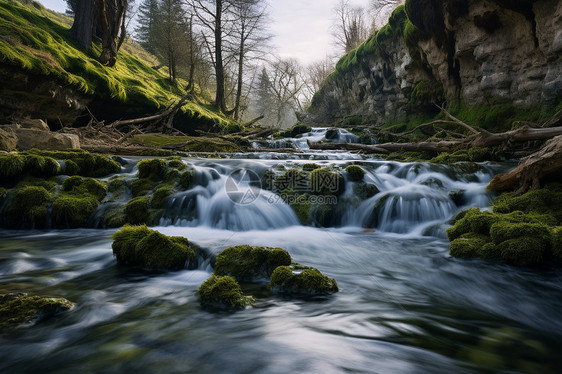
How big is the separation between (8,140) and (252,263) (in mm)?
6984

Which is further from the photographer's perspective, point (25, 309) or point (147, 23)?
point (147, 23)

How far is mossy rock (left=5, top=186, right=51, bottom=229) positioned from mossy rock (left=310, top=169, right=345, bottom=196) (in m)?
4.91

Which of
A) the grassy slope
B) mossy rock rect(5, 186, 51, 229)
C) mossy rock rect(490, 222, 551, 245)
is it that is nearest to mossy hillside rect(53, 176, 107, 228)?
mossy rock rect(5, 186, 51, 229)

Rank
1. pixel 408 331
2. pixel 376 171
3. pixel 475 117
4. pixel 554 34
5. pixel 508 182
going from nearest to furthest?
pixel 408 331 < pixel 508 182 < pixel 376 171 < pixel 554 34 < pixel 475 117

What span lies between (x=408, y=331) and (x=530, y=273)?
210cm

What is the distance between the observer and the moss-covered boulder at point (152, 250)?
10.2 feet

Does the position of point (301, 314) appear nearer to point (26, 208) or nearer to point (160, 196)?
point (160, 196)

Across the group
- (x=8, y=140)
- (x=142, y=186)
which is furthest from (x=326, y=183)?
(x=8, y=140)

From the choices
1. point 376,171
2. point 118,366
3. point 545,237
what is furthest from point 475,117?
point 118,366

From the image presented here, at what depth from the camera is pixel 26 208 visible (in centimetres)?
468

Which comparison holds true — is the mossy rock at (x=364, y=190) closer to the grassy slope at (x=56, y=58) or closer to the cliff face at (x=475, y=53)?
the cliff face at (x=475, y=53)

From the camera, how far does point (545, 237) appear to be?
3.21m

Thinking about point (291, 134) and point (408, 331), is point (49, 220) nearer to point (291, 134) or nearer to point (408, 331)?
point (408, 331)

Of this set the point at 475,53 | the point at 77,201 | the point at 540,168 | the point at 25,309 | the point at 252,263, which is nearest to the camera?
the point at 25,309
